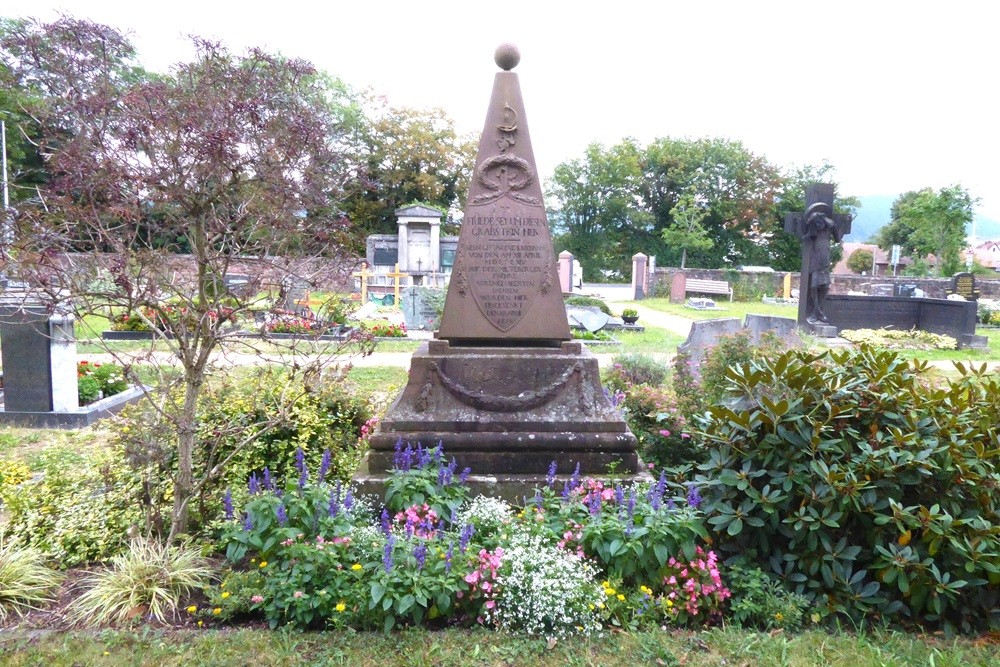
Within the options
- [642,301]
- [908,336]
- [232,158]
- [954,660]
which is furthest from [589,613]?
[642,301]

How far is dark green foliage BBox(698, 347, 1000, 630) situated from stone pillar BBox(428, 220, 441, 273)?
23.6 m

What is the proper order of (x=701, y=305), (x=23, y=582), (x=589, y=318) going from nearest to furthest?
1. (x=23, y=582)
2. (x=589, y=318)
3. (x=701, y=305)

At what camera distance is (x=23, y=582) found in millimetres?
3516

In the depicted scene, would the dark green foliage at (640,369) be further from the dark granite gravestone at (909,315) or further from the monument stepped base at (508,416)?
the dark granite gravestone at (909,315)

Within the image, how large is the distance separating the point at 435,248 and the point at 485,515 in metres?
23.5

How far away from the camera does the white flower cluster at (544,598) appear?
315 centimetres

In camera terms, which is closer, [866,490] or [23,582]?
[866,490]

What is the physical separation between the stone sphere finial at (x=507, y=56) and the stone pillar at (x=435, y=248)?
21848 millimetres

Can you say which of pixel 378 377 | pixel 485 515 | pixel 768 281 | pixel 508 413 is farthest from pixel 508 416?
pixel 768 281

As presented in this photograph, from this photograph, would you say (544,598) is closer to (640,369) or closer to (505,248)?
(505,248)

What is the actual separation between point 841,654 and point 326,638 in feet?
7.76

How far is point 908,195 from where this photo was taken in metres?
62.1

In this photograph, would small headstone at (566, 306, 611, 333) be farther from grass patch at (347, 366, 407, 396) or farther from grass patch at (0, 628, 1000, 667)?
grass patch at (0, 628, 1000, 667)

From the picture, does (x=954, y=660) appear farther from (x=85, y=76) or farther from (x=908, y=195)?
(x=908, y=195)
